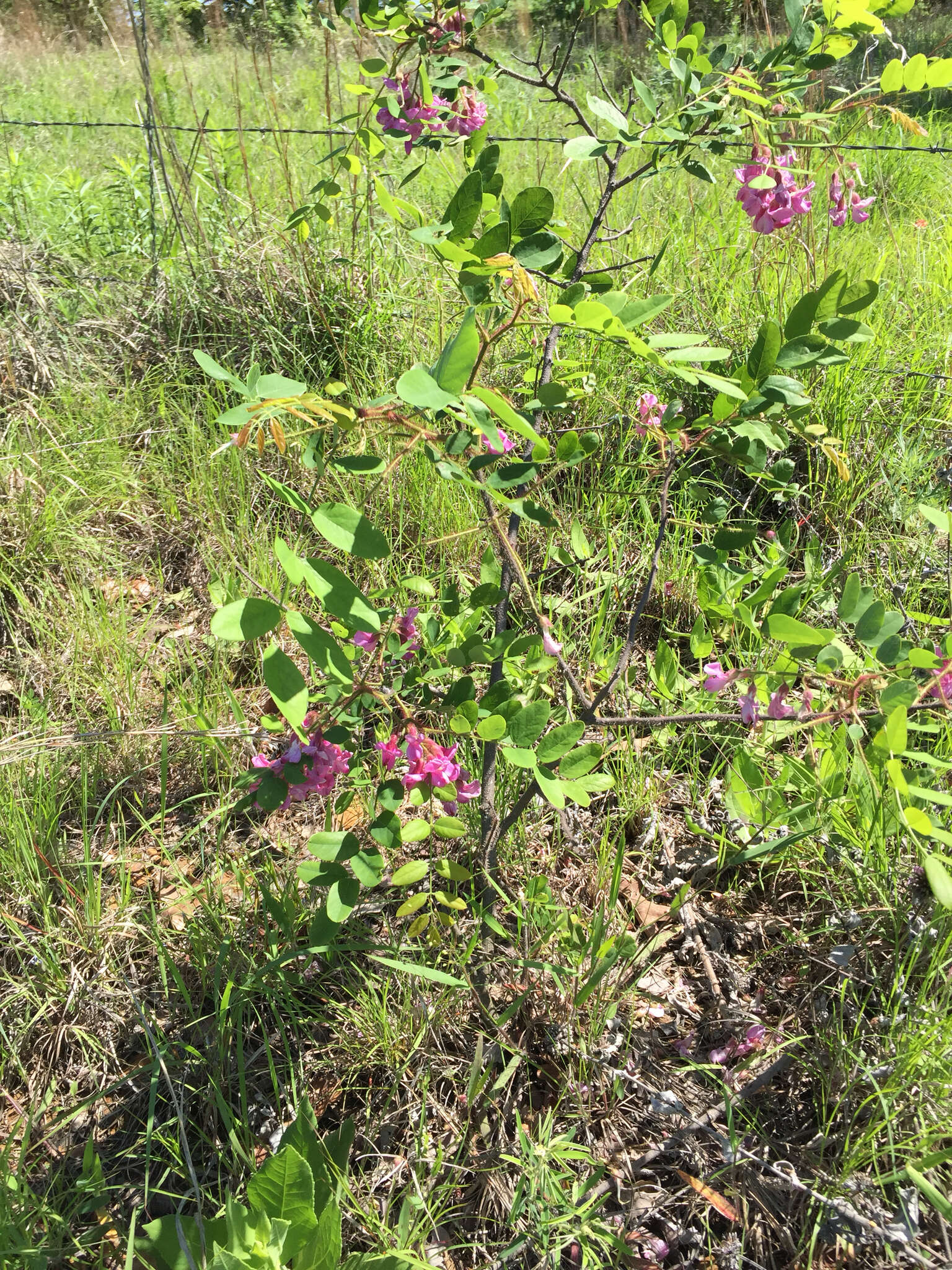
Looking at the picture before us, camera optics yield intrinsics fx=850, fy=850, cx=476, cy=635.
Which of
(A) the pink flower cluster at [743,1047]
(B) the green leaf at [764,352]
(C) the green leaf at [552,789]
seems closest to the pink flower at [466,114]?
(B) the green leaf at [764,352]

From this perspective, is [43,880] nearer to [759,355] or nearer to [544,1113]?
[544,1113]

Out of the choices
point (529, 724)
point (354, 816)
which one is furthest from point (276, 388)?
point (354, 816)

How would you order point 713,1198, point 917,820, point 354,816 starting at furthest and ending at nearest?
point 354,816, point 713,1198, point 917,820

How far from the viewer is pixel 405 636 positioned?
4.16 feet

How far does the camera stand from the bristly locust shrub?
0.86 meters

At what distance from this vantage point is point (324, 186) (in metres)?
1.35

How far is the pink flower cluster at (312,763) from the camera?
1.11 m

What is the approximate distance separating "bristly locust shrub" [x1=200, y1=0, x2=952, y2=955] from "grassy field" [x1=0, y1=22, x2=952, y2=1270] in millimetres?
148

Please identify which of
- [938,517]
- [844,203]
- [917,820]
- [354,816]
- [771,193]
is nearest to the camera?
[917,820]

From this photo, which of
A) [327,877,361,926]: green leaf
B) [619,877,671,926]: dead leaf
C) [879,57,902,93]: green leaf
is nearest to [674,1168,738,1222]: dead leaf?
[619,877,671,926]: dead leaf

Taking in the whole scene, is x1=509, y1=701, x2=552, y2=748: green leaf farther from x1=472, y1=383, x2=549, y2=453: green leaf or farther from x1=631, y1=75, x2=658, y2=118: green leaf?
x1=631, y1=75, x2=658, y2=118: green leaf

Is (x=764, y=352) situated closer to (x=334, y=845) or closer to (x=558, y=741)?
(x=558, y=741)

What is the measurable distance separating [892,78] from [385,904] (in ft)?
4.87

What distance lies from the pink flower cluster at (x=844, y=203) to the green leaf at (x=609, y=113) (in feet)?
2.14
